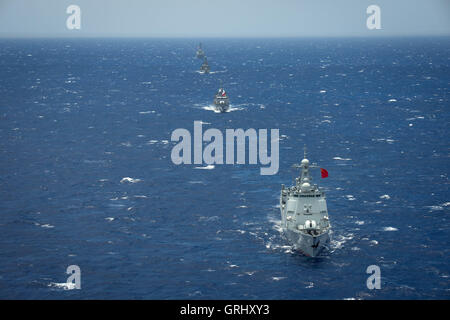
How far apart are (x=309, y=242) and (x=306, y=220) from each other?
6400 millimetres

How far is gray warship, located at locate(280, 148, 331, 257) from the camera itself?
9506 centimetres

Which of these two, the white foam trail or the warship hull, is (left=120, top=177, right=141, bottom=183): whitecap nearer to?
the warship hull

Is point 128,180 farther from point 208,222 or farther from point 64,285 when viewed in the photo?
point 64,285

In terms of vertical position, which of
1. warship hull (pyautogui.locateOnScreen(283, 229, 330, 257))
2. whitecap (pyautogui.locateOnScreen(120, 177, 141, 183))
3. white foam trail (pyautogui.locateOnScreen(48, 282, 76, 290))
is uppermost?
whitecap (pyautogui.locateOnScreen(120, 177, 141, 183))

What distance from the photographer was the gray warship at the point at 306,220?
9506 centimetres

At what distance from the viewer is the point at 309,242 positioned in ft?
310

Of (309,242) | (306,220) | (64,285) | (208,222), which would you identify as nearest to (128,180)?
(208,222)

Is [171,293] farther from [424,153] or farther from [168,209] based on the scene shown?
[424,153]

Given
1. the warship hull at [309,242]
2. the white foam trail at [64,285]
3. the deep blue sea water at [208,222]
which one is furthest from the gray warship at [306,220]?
the white foam trail at [64,285]

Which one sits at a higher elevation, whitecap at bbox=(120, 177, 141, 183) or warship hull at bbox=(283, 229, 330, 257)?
whitecap at bbox=(120, 177, 141, 183)

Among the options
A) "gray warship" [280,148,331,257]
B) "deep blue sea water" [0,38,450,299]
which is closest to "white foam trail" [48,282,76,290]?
"deep blue sea water" [0,38,450,299]

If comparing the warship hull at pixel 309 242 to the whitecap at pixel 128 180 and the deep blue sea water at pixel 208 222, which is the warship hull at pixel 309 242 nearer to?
the deep blue sea water at pixel 208 222
